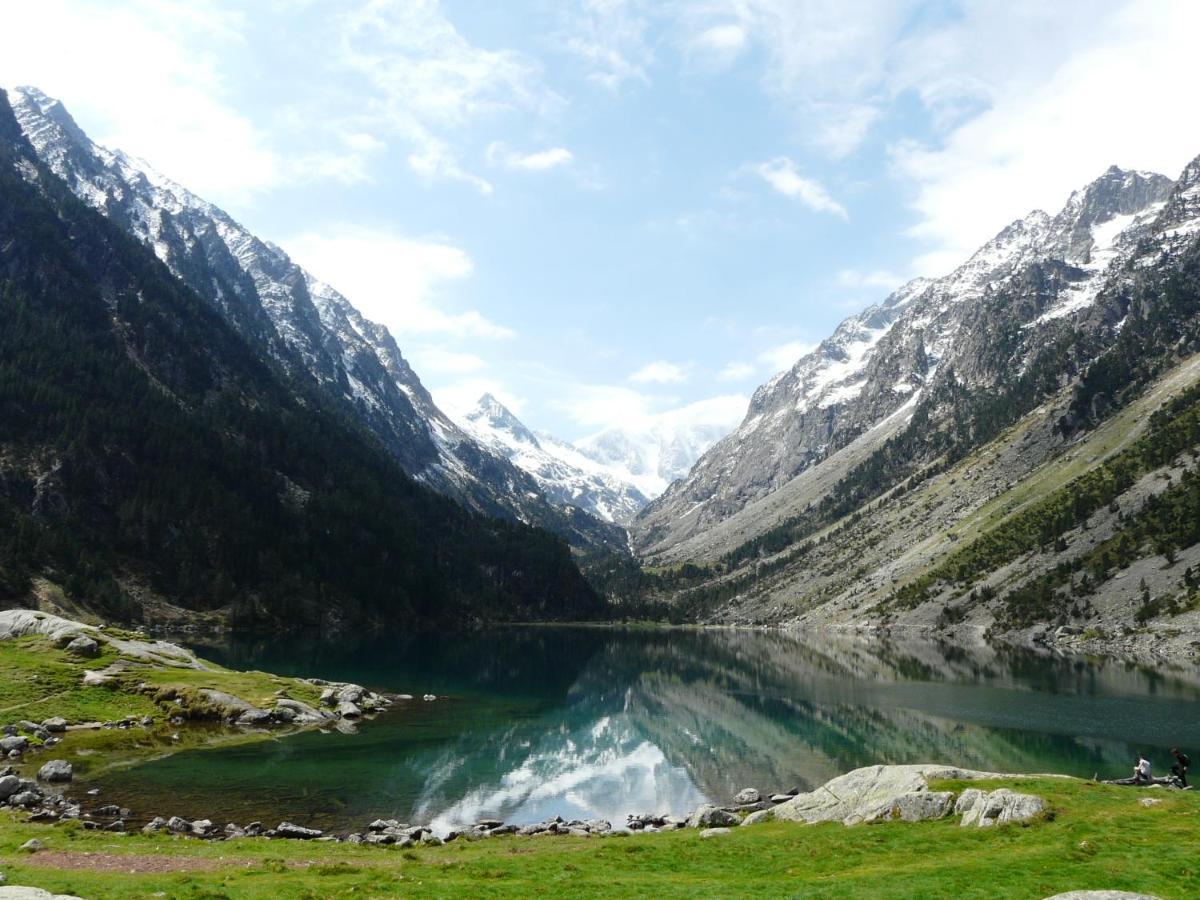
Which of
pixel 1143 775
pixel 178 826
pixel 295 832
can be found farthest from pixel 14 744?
pixel 1143 775

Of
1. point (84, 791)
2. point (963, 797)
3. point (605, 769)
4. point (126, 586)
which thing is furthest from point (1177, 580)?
point (126, 586)

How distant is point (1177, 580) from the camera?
151m

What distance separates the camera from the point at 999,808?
30.8 metres

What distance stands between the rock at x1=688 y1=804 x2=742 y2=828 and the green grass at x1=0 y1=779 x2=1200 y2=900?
376 centimetres

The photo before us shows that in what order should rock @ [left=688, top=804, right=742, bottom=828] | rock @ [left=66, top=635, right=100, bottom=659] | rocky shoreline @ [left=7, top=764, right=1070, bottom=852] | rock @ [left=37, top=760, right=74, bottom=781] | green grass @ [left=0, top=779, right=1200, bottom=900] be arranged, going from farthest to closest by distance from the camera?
1. rock @ [left=66, top=635, right=100, bottom=659]
2. rock @ [left=37, top=760, right=74, bottom=781]
3. rock @ [left=688, top=804, right=742, bottom=828]
4. rocky shoreline @ [left=7, top=764, right=1070, bottom=852]
5. green grass @ [left=0, top=779, right=1200, bottom=900]

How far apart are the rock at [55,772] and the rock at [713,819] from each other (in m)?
37.1

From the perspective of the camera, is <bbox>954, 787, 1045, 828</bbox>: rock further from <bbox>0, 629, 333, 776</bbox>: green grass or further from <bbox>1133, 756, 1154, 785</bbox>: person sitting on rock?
<bbox>0, 629, 333, 776</bbox>: green grass

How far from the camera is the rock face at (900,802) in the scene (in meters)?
30.9

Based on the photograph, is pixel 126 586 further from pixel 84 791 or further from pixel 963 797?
pixel 963 797

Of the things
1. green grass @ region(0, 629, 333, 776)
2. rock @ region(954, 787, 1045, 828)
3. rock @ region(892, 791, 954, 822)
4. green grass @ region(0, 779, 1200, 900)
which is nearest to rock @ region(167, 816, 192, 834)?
green grass @ region(0, 779, 1200, 900)

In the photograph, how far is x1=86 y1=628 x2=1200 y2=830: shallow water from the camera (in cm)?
4844

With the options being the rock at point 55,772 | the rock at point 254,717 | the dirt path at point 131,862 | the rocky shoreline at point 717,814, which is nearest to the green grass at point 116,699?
the rock at point 55,772

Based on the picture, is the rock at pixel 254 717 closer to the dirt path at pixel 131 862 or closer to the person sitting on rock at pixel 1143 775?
the dirt path at pixel 131 862

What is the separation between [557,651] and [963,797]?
508 ft
